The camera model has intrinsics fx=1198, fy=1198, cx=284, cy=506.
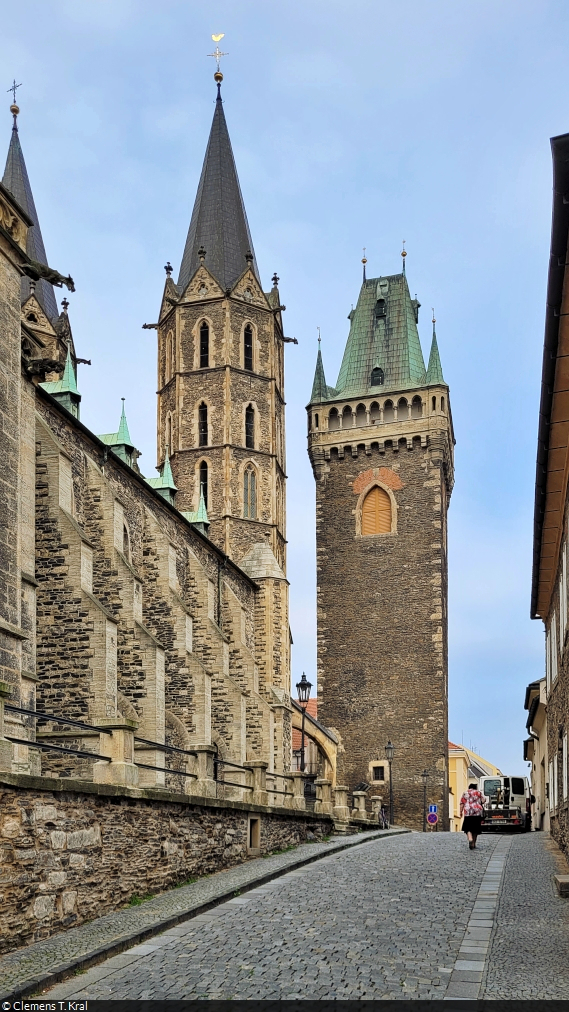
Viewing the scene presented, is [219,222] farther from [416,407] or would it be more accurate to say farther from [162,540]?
[162,540]

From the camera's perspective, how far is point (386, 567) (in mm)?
54281

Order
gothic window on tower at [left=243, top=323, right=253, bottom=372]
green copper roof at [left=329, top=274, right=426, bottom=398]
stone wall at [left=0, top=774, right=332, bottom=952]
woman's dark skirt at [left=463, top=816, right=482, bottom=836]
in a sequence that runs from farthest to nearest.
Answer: green copper roof at [left=329, top=274, right=426, bottom=398] → gothic window on tower at [left=243, top=323, right=253, bottom=372] → woman's dark skirt at [left=463, top=816, right=482, bottom=836] → stone wall at [left=0, top=774, right=332, bottom=952]

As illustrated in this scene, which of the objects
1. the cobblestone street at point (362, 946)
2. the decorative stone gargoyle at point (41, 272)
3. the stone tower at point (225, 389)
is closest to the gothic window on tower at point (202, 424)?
the stone tower at point (225, 389)

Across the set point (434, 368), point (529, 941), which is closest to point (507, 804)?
point (529, 941)

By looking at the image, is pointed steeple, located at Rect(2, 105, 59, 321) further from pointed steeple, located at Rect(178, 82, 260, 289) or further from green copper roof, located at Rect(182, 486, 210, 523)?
green copper roof, located at Rect(182, 486, 210, 523)

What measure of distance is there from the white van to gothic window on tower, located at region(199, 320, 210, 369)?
2156cm

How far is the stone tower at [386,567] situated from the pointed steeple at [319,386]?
152 millimetres

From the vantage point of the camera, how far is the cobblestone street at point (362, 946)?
931 centimetres

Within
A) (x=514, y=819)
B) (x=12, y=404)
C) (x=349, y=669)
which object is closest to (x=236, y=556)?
(x=349, y=669)

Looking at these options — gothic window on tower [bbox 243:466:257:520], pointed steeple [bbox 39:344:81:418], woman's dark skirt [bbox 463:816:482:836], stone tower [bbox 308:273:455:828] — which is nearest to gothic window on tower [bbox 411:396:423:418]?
stone tower [bbox 308:273:455:828]

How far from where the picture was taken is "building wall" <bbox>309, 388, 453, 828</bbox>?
5153 cm

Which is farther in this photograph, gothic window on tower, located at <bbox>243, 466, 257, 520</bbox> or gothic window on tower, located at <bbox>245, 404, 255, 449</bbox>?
gothic window on tower, located at <bbox>245, 404, 255, 449</bbox>

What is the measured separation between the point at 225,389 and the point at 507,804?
73.4 ft

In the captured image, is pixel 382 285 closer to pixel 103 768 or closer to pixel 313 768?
pixel 313 768
